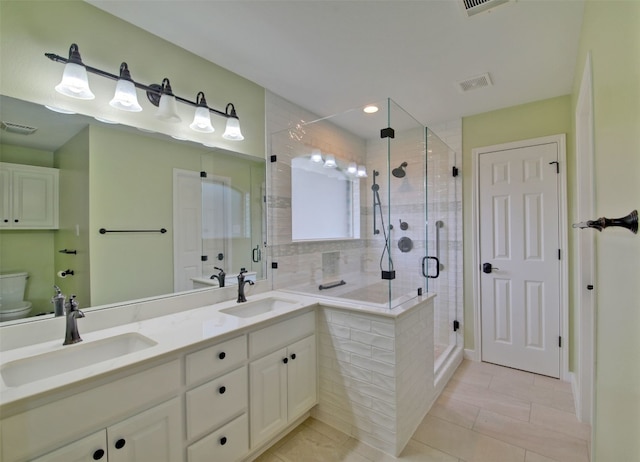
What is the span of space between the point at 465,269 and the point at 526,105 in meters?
1.70

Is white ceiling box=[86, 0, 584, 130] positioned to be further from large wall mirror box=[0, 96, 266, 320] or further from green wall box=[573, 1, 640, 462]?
large wall mirror box=[0, 96, 266, 320]

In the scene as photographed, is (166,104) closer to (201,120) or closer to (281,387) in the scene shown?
(201,120)

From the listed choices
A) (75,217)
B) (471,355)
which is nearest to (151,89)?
(75,217)

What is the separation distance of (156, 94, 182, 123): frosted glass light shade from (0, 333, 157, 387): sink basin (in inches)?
50.0

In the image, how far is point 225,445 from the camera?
5.07ft

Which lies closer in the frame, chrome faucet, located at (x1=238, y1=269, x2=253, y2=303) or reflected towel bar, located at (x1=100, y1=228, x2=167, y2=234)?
reflected towel bar, located at (x1=100, y1=228, x2=167, y2=234)

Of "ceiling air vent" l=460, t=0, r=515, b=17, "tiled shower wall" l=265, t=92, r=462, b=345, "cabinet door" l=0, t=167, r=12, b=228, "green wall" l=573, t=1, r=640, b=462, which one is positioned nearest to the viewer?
"green wall" l=573, t=1, r=640, b=462

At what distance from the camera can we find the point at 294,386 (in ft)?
6.42

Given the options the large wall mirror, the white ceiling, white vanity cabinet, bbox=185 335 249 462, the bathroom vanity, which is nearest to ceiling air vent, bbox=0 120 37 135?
the large wall mirror

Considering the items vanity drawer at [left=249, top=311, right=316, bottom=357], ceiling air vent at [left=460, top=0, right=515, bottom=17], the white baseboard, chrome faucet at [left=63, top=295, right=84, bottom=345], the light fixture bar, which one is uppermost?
ceiling air vent at [left=460, top=0, right=515, bottom=17]

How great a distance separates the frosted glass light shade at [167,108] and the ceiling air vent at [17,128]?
60cm

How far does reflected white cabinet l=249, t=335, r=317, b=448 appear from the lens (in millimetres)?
1707

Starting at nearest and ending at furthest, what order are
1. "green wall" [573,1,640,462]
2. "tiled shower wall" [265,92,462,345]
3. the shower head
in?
1. "green wall" [573,1,640,462]
2. the shower head
3. "tiled shower wall" [265,92,462,345]

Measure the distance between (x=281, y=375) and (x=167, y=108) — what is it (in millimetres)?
1790
